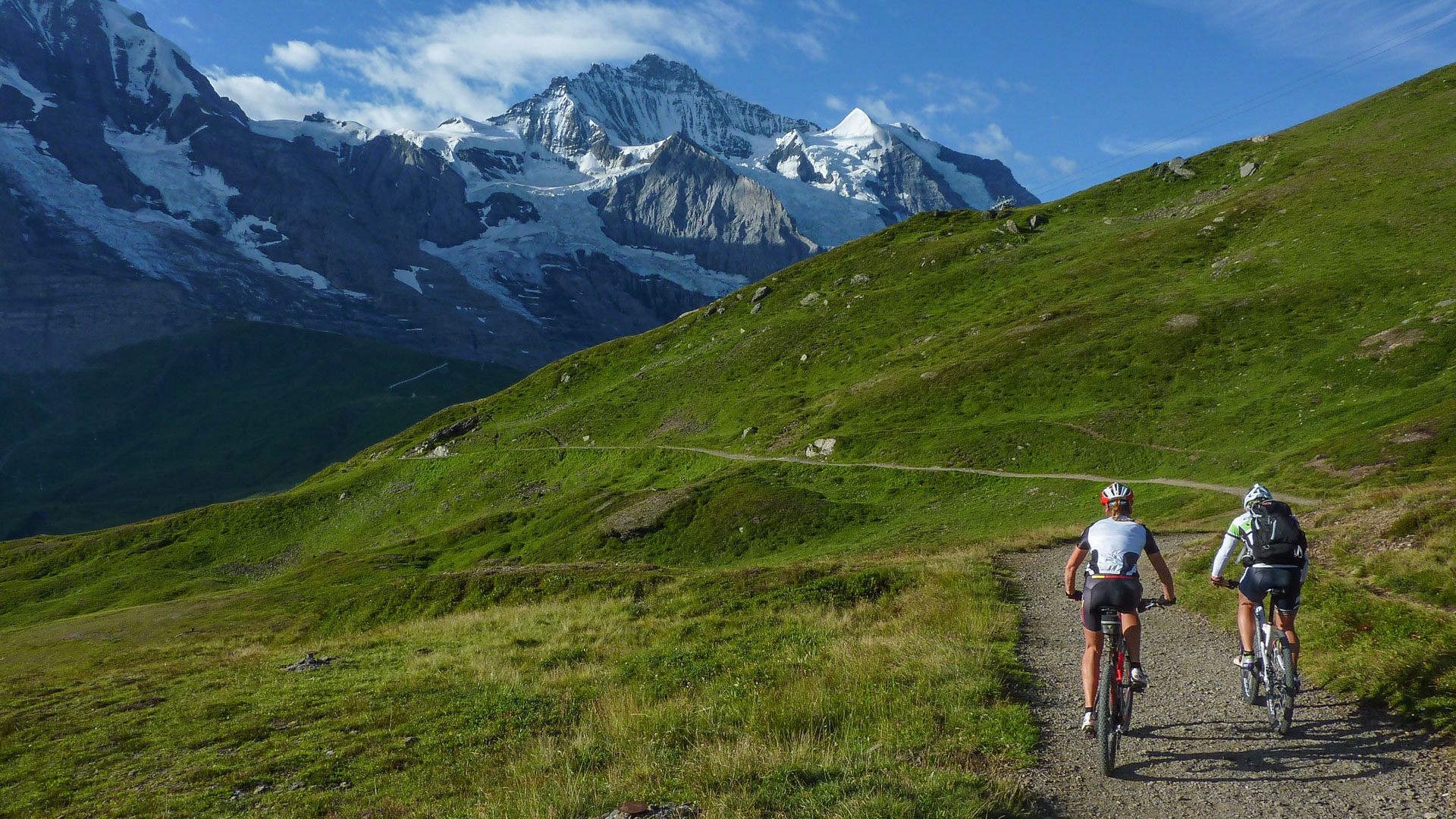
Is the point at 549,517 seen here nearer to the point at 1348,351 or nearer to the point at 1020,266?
the point at 1348,351

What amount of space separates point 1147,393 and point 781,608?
45.6 m

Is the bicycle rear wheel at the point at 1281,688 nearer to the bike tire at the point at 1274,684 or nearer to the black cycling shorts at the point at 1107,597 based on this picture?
the bike tire at the point at 1274,684

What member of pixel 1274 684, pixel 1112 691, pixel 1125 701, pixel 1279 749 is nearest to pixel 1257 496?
pixel 1274 684

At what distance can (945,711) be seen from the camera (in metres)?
12.6

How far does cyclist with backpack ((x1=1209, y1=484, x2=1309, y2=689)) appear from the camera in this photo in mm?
12461

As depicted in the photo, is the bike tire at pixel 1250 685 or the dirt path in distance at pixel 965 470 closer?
the bike tire at pixel 1250 685

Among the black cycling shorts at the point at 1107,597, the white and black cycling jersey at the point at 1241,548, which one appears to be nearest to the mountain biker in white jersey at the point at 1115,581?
the black cycling shorts at the point at 1107,597

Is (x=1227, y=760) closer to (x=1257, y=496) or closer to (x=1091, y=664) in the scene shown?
(x=1091, y=664)

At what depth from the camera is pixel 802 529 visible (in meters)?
53.1

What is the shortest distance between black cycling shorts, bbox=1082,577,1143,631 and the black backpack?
2752mm

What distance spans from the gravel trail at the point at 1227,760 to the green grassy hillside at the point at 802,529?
31.5 inches

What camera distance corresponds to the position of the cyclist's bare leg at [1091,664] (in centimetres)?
1127

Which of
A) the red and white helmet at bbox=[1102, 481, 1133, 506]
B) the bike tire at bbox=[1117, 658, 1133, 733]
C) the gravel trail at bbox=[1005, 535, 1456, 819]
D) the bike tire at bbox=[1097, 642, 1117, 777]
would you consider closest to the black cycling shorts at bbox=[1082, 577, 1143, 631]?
the bike tire at bbox=[1117, 658, 1133, 733]

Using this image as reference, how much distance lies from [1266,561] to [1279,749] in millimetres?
3018
